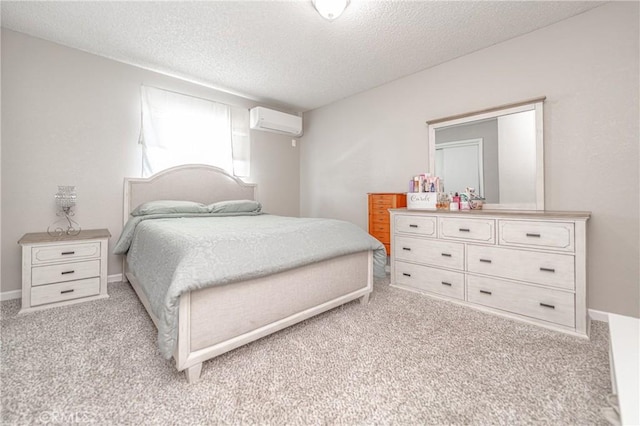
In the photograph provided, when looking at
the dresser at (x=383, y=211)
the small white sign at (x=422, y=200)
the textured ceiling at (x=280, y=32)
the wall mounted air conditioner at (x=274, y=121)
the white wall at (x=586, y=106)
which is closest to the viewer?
the white wall at (x=586, y=106)

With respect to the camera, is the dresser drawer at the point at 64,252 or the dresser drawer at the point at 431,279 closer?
the dresser drawer at the point at 64,252

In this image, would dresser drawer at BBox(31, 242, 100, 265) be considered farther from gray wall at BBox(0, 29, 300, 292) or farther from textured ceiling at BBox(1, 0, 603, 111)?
textured ceiling at BBox(1, 0, 603, 111)

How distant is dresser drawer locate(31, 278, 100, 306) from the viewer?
2.24m

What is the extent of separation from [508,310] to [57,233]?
405 cm

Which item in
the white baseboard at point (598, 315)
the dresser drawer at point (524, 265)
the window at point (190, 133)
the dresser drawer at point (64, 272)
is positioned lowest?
the white baseboard at point (598, 315)

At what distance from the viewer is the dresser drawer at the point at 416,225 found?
262 cm

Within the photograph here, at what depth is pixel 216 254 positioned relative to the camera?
1502 mm

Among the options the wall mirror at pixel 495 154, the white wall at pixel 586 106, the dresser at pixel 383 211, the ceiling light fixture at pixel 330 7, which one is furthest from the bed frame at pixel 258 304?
the ceiling light fixture at pixel 330 7

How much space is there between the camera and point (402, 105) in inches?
133

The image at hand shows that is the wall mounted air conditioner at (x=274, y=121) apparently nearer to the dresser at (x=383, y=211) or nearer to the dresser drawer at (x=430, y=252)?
the dresser at (x=383, y=211)

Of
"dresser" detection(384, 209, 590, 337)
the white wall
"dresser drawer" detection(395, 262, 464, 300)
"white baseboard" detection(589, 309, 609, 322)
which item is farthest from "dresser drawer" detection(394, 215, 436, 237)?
"white baseboard" detection(589, 309, 609, 322)

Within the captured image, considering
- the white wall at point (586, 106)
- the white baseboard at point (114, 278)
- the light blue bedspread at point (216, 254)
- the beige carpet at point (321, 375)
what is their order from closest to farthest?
the beige carpet at point (321, 375) < the light blue bedspread at point (216, 254) < the white wall at point (586, 106) < the white baseboard at point (114, 278)

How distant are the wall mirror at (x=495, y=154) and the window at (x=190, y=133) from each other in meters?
2.60

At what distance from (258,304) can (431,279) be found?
1712 millimetres
